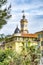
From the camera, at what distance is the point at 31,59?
4947 centimetres

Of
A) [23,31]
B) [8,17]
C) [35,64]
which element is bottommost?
[23,31]

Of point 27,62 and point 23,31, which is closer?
point 27,62

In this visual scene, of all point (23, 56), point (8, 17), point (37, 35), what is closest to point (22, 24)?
point (37, 35)

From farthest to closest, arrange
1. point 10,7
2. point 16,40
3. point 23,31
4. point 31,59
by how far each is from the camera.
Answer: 1. point 23,31
2. point 16,40
3. point 31,59
4. point 10,7

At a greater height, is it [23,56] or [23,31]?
[23,56]

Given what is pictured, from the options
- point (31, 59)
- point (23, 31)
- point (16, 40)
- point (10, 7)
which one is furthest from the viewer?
point (23, 31)

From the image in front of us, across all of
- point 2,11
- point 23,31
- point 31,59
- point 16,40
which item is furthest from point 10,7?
point 23,31

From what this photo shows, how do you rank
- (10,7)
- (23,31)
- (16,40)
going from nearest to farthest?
1. (10,7)
2. (16,40)
3. (23,31)

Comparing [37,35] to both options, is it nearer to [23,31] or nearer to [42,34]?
[42,34]

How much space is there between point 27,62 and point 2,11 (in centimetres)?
2736

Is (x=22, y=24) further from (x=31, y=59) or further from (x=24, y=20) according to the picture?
(x=31, y=59)

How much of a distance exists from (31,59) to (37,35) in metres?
41.1

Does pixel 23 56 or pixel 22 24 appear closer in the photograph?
pixel 23 56

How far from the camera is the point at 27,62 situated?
49875 millimetres
